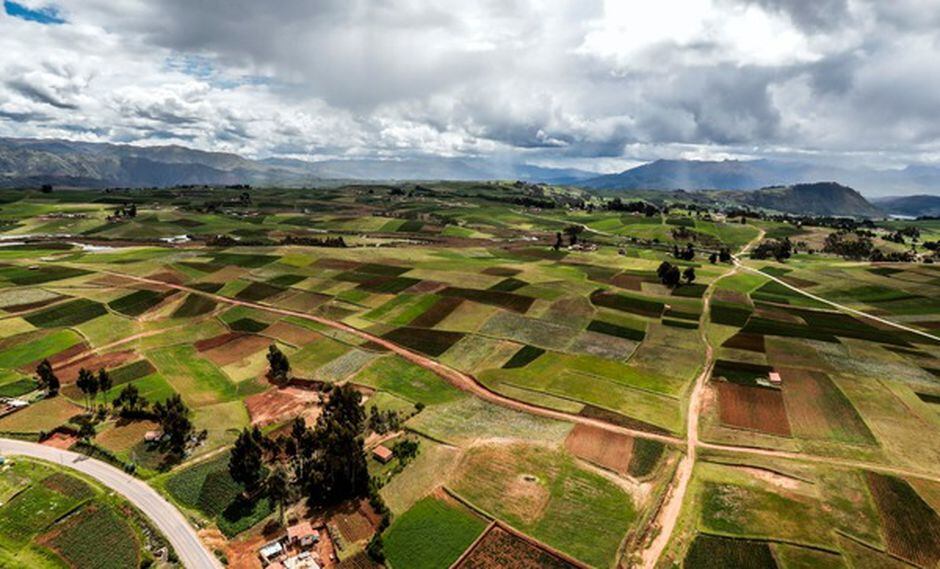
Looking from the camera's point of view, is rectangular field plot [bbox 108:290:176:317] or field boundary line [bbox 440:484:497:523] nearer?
field boundary line [bbox 440:484:497:523]

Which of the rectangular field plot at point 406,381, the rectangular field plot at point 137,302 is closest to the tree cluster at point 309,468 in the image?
the rectangular field plot at point 406,381

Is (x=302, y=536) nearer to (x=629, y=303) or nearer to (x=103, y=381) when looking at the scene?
(x=103, y=381)

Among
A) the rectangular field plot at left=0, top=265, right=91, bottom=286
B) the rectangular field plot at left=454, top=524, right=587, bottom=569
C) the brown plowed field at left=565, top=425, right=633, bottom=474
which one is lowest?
the rectangular field plot at left=0, top=265, right=91, bottom=286

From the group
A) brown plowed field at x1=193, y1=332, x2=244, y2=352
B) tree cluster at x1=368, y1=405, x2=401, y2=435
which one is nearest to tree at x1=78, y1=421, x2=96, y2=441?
brown plowed field at x1=193, y1=332, x2=244, y2=352

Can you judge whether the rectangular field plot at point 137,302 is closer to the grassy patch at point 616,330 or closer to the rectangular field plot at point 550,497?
the rectangular field plot at point 550,497

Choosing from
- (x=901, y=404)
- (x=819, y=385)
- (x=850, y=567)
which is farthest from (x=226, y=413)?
(x=901, y=404)

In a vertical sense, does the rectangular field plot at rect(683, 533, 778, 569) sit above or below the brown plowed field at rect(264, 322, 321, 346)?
above

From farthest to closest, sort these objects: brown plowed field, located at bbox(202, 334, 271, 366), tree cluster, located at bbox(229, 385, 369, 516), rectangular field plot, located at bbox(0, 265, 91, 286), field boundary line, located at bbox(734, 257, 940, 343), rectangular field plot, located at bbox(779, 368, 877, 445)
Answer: rectangular field plot, located at bbox(0, 265, 91, 286) < field boundary line, located at bbox(734, 257, 940, 343) < brown plowed field, located at bbox(202, 334, 271, 366) < rectangular field plot, located at bbox(779, 368, 877, 445) < tree cluster, located at bbox(229, 385, 369, 516)

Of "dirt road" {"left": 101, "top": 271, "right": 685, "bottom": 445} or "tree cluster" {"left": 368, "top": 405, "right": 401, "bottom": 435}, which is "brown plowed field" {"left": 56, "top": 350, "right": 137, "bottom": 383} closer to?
"dirt road" {"left": 101, "top": 271, "right": 685, "bottom": 445}
